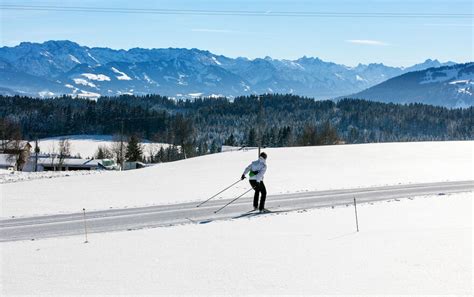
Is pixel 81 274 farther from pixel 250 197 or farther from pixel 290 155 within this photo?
pixel 290 155

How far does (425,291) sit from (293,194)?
56.3ft

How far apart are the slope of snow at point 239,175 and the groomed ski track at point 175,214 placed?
6.77 feet

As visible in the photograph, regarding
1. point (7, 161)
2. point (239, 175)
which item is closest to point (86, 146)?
point (7, 161)

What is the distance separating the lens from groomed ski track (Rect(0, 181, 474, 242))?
1748 cm

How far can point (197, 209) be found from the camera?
21.5m

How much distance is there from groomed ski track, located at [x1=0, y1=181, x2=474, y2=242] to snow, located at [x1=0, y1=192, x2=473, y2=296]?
1.88 metres

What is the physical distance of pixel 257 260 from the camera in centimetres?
1177

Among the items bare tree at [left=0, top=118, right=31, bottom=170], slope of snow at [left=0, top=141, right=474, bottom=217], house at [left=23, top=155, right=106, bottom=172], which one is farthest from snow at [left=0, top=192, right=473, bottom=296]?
house at [left=23, top=155, right=106, bottom=172]

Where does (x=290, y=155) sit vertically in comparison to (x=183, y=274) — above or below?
above

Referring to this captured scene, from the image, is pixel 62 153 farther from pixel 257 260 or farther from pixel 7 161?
pixel 257 260

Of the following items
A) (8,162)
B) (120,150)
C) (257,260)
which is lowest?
(257,260)

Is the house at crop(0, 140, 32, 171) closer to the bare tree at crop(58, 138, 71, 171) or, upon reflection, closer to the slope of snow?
the bare tree at crop(58, 138, 71, 171)

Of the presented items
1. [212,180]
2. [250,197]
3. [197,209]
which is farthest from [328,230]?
[212,180]

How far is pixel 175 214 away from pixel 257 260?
9.08m
